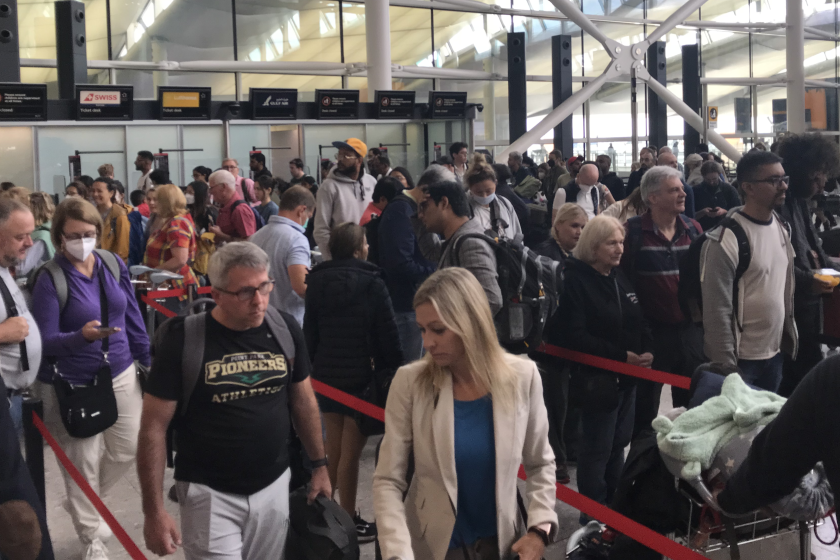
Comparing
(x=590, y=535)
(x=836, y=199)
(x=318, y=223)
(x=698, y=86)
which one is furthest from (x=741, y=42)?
(x=590, y=535)

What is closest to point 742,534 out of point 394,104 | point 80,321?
point 80,321

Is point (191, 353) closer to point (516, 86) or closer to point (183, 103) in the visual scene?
point (183, 103)

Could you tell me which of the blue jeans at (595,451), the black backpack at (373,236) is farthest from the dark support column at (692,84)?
the blue jeans at (595,451)

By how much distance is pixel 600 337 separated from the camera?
15.3ft

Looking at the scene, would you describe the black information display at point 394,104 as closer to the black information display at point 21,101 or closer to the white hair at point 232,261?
the black information display at point 21,101

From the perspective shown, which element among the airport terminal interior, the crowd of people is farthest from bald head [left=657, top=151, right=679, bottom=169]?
the crowd of people

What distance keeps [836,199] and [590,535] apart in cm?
1037

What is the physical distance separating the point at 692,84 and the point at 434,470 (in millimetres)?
26865

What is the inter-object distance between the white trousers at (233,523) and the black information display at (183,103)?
14717 millimetres

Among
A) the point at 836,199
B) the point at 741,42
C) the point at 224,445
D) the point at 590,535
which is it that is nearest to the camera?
the point at 224,445

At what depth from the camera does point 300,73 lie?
→ 2231 cm

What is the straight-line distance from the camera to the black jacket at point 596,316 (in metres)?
4.58

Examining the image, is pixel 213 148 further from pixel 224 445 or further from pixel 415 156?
pixel 224 445

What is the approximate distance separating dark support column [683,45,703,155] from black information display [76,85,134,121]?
17.1 meters
